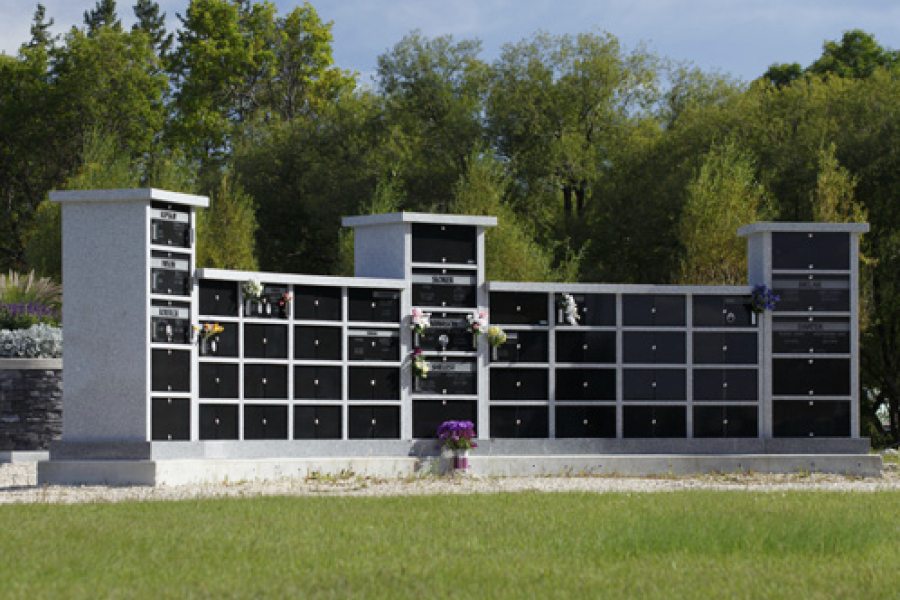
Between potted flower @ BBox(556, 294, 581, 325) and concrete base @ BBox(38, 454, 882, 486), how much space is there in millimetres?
2143

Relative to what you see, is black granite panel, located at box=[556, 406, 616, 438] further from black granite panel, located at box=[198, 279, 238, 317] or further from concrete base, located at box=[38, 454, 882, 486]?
black granite panel, located at box=[198, 279, 238, 317]

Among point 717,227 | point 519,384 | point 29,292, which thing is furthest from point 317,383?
point 717,227

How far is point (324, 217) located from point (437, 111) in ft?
18.5

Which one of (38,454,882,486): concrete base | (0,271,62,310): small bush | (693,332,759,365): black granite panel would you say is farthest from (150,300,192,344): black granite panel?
(0,271,62,310): small bush

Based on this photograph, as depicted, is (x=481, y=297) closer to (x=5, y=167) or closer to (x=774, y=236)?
(x=774, y=236)

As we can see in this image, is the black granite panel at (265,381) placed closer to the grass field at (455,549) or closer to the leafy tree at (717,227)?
the grass field at (455,549)

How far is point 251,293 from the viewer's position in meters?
18.0

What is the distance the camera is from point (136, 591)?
857 centimetres

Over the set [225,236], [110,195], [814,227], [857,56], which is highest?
[857,56]

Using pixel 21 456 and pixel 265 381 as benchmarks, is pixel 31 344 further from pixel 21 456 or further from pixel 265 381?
pixel 265 381

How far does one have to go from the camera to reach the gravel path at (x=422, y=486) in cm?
1530

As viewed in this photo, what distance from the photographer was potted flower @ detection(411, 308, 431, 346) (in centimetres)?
1916

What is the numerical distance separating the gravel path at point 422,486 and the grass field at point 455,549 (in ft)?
4.97

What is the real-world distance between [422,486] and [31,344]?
29.6 ft
